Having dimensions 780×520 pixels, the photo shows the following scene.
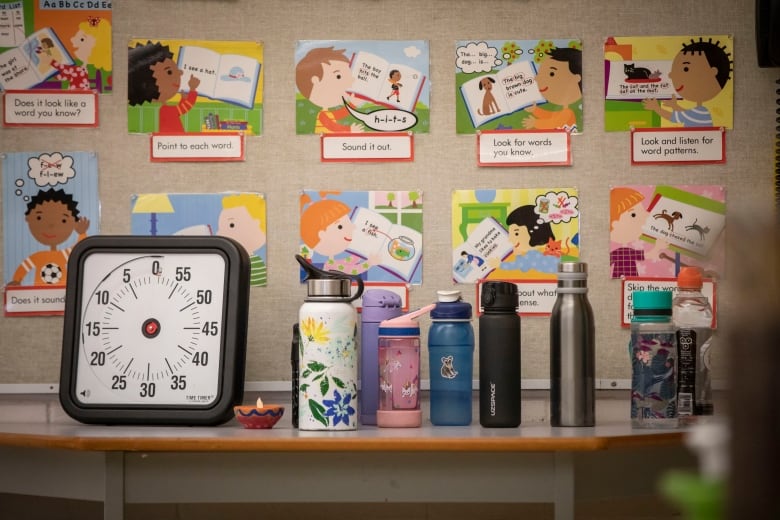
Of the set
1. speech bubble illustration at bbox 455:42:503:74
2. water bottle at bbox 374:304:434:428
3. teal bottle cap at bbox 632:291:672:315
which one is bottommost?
water bottle at bbox 374:304:434:428

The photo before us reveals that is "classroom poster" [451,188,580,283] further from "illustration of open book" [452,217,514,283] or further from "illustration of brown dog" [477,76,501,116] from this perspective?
"illustration of brown dog" [477,76,501,116]

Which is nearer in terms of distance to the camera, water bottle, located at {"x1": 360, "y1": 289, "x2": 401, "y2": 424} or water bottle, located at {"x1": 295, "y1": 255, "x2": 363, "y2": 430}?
water bottle, located at {"x1": 295, "y1": 255, "x2": 363, "y2": 430}

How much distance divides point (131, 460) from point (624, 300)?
3.14 ft

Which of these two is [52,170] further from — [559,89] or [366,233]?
[559,89]

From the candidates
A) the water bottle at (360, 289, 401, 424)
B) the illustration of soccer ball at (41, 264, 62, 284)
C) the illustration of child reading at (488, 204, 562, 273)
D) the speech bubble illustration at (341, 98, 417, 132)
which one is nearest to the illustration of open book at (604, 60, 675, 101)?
the illustration of child reading at (488, 204, 562, 273)

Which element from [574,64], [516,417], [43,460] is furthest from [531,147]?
[43,460]

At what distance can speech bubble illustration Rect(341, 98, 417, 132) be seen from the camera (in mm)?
1755

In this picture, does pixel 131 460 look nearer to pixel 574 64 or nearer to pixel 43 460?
pixel 43 460

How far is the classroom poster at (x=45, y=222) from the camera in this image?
5.75 ft

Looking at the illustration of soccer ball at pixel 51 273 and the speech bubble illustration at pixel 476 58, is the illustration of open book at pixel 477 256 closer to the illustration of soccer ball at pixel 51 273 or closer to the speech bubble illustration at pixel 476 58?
the speech bubble illustration at pixel 476 58

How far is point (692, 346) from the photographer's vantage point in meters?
1.50

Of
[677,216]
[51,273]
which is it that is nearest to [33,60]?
[51,273]

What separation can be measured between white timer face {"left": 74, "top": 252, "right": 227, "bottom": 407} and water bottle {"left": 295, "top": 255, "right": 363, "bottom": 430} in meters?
0.19

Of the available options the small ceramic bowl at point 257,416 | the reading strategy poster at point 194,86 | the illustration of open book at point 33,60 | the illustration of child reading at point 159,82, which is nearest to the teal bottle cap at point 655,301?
the small ceramic bowl at point 257,416
